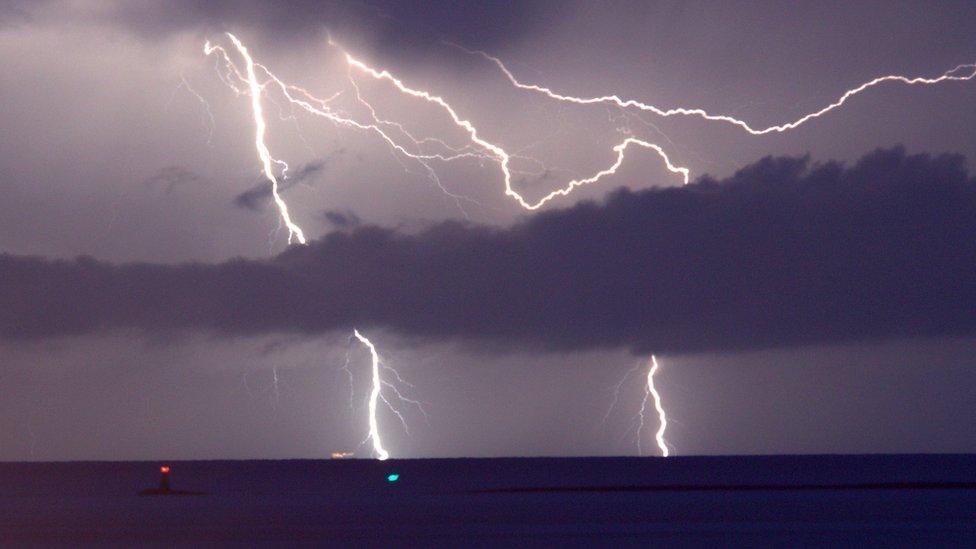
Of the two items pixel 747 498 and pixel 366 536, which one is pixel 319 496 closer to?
pixel 747 498

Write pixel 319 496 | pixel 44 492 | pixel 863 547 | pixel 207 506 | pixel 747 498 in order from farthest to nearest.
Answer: pixel 44 492 → pixel 319 496 → pixel 747 498 → pixel 207 506 → pixel 863 547

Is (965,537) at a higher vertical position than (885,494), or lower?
lower

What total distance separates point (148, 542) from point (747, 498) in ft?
66.2

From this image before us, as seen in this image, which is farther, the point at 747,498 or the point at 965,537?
the point at 747,498

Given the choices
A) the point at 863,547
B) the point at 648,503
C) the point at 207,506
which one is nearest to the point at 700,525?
the point at 863,547

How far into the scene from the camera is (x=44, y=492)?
5106cm

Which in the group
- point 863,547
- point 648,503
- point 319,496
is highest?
point 319,496

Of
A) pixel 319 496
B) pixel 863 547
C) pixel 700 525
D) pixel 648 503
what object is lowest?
pixel 863 547

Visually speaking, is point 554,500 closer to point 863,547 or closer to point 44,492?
point 863,547

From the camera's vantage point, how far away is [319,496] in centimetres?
4538

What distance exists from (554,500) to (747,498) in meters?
5.47

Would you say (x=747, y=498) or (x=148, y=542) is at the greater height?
(x=747, y=498)

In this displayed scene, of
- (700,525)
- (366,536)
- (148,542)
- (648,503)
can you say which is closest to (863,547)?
(700,525)

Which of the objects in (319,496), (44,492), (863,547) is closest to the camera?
(863,547)
